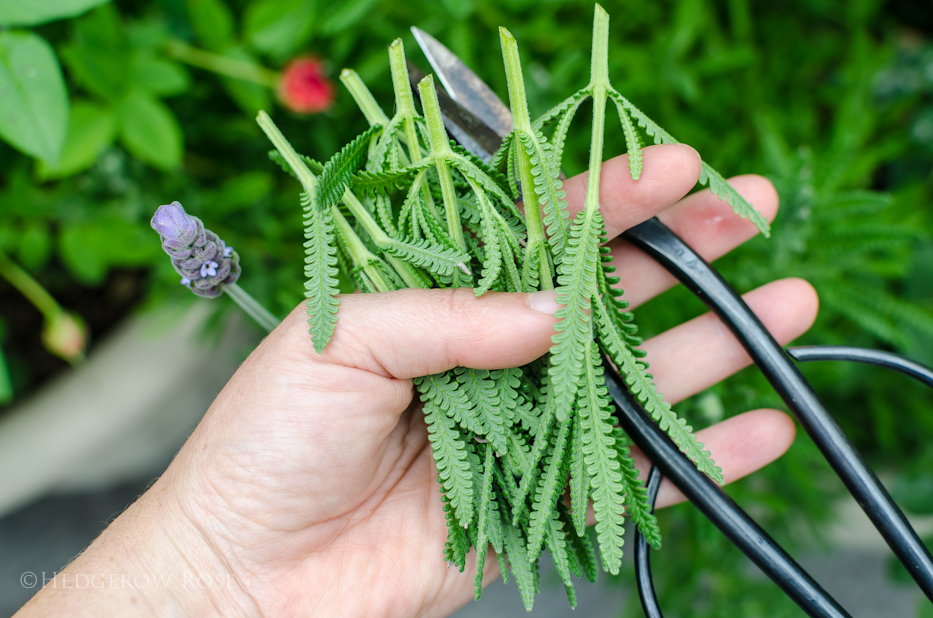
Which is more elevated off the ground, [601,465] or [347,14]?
[347,14]

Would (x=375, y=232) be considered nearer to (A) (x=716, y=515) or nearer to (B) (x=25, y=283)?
(A) (x=716, y=515)

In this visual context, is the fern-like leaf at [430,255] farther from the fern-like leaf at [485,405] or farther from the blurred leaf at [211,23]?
the blurred leaf at [211,23]

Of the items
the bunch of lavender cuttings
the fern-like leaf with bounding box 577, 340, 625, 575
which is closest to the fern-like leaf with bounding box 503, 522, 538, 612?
the bunch of lavender cuttings

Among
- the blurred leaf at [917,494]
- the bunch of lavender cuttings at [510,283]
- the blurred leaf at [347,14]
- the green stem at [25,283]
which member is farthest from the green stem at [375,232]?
the blurred leaf at [917,494]

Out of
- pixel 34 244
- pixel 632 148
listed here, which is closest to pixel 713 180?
pixel 632 148

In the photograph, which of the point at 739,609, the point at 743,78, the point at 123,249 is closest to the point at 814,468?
the point at 739,609

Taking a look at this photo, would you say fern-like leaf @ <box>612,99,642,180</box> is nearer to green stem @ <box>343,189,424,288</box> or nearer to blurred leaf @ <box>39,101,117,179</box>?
green stem @ <box>343,189,424,288</box>
